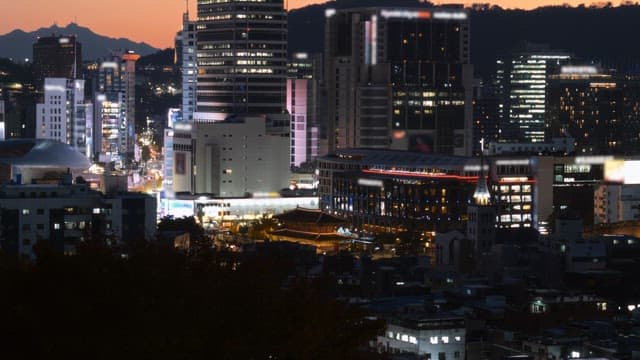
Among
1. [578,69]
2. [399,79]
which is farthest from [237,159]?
[578,69]

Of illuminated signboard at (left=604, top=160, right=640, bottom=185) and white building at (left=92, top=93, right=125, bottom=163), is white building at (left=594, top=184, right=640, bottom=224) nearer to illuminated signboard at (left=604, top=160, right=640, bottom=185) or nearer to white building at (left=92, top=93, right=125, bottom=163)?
illuminated signboard at (left=604, top=160, right=640, bottom=185)

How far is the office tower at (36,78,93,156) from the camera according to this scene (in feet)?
204

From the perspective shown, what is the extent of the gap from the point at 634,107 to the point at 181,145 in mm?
27288

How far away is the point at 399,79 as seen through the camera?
2461 inches

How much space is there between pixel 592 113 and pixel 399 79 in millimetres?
12925

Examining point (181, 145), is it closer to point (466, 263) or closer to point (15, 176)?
point (15, 176)

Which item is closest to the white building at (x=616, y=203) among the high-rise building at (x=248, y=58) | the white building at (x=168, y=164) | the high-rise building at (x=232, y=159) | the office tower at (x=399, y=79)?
the high-rise building at (x=232, y=159)

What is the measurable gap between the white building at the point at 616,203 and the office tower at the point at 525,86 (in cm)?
3158

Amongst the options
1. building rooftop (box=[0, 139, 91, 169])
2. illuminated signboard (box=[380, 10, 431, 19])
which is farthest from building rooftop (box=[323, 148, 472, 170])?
illuminated signboard (box=[380, 10, 431, 19])

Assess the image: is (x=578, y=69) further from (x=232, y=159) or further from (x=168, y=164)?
(x=232, y=159)

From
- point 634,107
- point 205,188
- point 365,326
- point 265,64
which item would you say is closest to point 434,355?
point 365,326

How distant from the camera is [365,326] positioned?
12492mm

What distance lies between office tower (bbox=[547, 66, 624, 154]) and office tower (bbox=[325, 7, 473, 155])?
707cm

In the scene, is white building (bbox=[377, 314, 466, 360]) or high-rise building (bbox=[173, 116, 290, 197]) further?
high-rise building (bbox=[173, 116, 290, 197])
